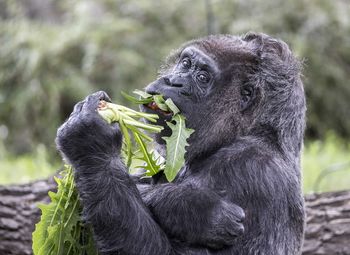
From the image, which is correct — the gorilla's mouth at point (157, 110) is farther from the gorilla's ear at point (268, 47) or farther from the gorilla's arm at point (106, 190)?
the gorilla's ear at point (268, 47)

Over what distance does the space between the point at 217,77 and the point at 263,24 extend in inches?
340

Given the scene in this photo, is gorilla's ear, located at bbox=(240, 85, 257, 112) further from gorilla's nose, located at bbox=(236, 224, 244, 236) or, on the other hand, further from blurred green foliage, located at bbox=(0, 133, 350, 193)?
blurred green foliage, located at bbox=(0, 133, 350, 193)

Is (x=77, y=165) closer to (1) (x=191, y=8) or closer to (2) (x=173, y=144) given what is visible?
(2) (x=173, y=144)

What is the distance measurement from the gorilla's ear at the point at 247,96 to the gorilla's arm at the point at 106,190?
94 cm

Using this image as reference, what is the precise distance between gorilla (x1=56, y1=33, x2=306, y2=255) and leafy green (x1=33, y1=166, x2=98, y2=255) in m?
0.22

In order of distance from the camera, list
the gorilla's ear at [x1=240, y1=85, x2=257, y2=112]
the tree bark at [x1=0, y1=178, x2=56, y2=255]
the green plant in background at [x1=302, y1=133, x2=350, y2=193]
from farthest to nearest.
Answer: the green plant in background at [x1=302, y1=133, x2=350, y2=193], the tree bark at [x1=0, y1=178, x2=56, y2=255], the gorilla's ear at [x1=240, y1=85, x2=257, y2=112]

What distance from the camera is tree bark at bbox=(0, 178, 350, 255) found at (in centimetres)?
630

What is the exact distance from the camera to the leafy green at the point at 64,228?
4551 millimetres

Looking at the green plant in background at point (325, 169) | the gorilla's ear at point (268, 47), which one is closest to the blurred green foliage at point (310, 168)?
the green plant in background at point (325, 169)

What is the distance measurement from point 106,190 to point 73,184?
335 millimetres

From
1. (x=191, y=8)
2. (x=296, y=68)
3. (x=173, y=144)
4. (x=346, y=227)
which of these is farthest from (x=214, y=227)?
(x=191, y=8)

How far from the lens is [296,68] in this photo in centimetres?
512

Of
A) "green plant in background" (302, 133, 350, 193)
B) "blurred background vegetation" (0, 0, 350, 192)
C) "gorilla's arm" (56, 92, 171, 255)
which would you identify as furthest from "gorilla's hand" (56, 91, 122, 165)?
"blurred background vegetation" (0, 0, 350, 192)

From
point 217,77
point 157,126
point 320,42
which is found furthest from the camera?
point 320,42
